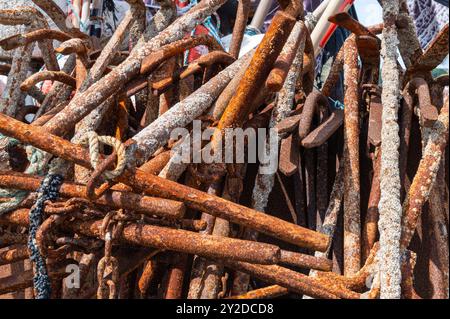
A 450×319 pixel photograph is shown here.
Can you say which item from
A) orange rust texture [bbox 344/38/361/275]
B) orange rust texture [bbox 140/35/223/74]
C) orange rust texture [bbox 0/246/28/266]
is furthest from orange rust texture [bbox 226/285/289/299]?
orange rust texture [bbox 140/35/223/74]

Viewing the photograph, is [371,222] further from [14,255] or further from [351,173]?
[14,255]

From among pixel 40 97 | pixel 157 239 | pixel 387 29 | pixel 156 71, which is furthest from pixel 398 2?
pixel 40 97

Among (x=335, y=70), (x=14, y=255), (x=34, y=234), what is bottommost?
(x=14, y=255)

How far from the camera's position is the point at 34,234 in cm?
184

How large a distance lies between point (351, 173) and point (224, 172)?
0.46 m

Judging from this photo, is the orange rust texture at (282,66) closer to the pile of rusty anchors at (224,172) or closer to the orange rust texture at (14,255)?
the pile of rusty anchors at (224,172)

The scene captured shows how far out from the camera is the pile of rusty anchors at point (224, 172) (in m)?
1.82

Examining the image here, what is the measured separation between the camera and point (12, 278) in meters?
2.01

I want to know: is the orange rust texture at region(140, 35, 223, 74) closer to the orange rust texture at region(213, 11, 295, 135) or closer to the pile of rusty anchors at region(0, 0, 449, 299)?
the pile of rusty anchors at region(0, 0, 449, 299)

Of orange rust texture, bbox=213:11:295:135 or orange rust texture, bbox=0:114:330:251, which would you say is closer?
orange rust texture, bbox=0:114:330:251

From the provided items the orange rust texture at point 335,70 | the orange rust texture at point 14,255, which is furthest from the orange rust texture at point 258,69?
the orange rust texture at point 335,70

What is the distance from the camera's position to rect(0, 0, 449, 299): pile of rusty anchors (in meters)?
1.82

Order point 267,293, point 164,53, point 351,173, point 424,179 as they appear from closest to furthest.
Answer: point 267,293 → point 424,179 → point 351,173 → point 164,53

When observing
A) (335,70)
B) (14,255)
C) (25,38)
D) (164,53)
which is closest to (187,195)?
(14,255)
